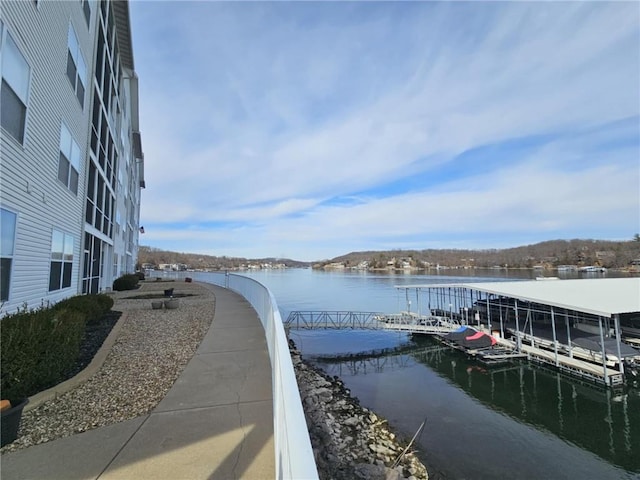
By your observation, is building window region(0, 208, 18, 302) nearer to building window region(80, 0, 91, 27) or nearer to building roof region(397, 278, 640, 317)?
building window region(80, 0, 91, 27)

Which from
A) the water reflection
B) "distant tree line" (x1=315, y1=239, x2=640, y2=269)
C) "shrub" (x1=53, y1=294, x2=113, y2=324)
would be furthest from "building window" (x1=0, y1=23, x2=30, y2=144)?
"distant tree line" (x1=315, y1=239, x2=640, y2=269)

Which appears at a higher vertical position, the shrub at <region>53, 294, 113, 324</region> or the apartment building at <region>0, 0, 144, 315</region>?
the apartment building at <region>0, 0, 144, 315</region>

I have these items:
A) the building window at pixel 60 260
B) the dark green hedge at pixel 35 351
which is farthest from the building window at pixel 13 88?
the dark green hedge at pixel 35 351

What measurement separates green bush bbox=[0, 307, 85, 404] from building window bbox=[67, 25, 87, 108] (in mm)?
8146

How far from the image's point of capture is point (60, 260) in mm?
10031

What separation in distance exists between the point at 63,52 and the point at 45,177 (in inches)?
141

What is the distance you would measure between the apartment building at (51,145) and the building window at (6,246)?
0.06 feet

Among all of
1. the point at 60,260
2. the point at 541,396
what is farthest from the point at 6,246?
the point at 541,396

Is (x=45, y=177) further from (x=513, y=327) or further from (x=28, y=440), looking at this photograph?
(x=513, y=327)

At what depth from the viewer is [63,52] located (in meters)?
9.18

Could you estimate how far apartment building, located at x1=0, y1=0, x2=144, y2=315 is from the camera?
6.39 metres

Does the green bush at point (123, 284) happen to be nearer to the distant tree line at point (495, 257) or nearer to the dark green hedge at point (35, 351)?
the dark green hedge at point (35, 351)

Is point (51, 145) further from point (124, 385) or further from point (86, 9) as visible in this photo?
point (124, 385)

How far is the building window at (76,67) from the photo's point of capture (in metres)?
9.94
